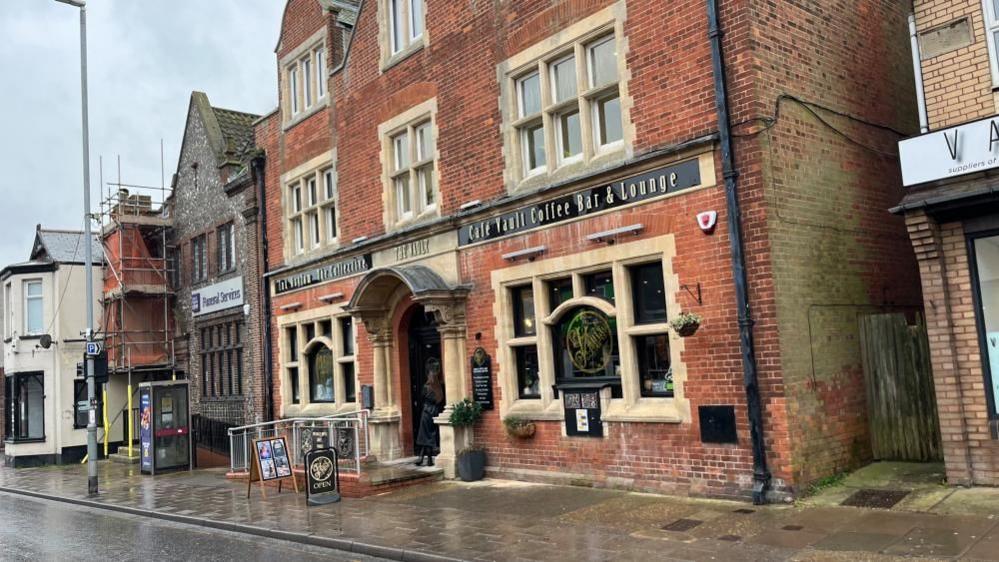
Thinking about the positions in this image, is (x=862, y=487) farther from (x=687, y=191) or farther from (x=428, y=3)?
(x=428, y=3)

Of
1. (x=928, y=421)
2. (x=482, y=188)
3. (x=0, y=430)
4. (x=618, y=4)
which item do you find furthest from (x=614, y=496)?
(x=0, y=430)

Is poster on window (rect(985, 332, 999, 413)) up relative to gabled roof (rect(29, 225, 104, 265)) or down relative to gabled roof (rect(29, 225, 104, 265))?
down

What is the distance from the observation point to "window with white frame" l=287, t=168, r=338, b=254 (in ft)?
59.3

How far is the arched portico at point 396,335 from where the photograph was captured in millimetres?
13695

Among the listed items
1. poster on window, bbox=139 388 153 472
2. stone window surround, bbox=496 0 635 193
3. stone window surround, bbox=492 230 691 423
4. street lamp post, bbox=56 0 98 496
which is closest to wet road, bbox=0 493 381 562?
street lamp post, bbox=56 0 98 496

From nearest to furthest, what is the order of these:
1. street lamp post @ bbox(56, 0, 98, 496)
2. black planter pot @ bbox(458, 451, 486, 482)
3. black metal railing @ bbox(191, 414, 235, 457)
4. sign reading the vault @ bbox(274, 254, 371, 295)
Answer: black planter pot @ bbox(458, 451, 486, 482) < sign reading the vault @ bbox(274, 254, 371, 295) < street lamp post @ bbox(56, 0, 98, 496) < black metal railing @ bbox(191, 414, 235, 457)

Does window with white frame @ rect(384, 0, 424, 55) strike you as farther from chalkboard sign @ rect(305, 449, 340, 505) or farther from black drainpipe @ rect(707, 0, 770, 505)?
chalkboard sign @ rect(305, 449, 340, 505)

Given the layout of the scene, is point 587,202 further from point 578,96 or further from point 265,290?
point 265,290

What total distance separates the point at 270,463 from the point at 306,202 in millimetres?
6889

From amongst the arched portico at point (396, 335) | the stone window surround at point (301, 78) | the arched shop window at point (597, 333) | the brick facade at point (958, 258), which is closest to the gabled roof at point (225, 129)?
the stone window surround at point (301, 78)

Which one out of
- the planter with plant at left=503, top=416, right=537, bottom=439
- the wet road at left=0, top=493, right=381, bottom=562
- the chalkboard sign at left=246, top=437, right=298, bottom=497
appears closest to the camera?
the wet road at left=0, top=493, right=381, bottom=562

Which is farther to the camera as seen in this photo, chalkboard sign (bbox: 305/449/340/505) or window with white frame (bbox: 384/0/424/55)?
window with white frame (bbox: 384/0/424/55)

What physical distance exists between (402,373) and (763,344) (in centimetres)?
→ 812

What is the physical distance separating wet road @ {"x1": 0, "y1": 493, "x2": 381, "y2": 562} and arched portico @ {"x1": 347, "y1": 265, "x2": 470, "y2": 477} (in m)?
4.05
